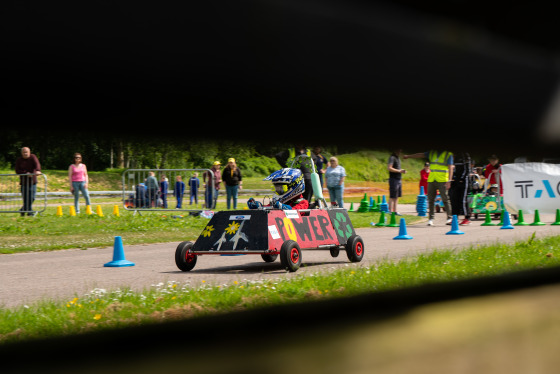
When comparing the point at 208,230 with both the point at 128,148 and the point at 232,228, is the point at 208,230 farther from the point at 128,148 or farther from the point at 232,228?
the point at 128,148

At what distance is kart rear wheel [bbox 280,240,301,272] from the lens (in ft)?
24.6

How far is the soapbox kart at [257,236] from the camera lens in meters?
7.51

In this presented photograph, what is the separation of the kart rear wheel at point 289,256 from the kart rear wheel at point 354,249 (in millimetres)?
995

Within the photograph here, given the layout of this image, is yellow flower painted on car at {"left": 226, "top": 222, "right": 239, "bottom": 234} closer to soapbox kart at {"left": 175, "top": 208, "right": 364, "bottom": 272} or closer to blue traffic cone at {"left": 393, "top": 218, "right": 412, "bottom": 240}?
soapbox kart at {"left": 175, "top": 208, "right": 364, "bottom": 272}

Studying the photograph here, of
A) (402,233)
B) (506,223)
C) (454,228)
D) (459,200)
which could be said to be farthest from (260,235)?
(459,200)

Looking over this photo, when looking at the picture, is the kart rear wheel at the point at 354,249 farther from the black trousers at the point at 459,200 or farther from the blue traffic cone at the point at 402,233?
the black trousers at the point at 459,200

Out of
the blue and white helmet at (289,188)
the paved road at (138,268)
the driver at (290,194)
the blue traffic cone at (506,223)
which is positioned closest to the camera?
the paved road at (138,268)

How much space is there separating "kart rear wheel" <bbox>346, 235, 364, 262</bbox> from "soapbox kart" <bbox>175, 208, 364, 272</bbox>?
16.6 inches

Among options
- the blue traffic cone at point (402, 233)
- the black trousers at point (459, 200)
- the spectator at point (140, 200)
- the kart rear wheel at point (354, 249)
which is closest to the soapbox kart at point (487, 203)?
the black trousers at point (459, 200)

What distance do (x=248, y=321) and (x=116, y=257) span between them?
7.82 meters

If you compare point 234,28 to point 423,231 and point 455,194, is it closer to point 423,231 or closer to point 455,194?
point 423,231

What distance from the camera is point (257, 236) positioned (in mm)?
7512

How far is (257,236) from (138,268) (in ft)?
4.79

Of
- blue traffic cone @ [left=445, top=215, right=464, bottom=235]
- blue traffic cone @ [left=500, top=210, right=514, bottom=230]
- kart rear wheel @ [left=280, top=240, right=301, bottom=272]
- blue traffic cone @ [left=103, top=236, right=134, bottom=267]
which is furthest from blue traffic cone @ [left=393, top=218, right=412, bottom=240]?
blue traffic cone @ [left=103, top=236, right=134, bottom=267]
